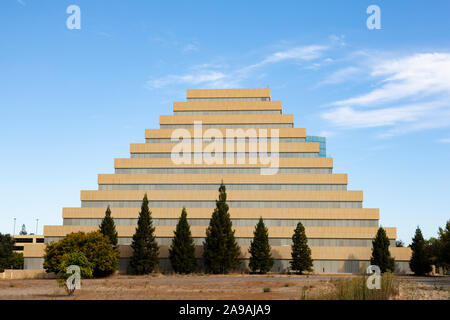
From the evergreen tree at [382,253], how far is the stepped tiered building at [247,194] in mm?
5946

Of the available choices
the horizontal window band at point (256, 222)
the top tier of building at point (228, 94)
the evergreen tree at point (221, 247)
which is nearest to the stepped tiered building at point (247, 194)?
the horizontal window band at point (256, 222)

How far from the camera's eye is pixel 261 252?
76.1 metres

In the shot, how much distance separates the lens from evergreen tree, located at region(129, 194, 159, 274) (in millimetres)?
74938

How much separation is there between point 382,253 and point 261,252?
18.9m

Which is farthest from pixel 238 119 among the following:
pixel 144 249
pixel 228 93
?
pixel 144 249

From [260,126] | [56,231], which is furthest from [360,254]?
[56,231]

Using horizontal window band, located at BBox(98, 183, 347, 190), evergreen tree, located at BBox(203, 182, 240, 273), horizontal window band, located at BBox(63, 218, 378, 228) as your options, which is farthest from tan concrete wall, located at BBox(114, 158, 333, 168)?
evergreen tree, located at BBox(203, 182, 240, 273)

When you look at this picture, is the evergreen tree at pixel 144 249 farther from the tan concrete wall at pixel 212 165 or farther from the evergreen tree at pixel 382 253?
the evergreen tree at pixel 382 253

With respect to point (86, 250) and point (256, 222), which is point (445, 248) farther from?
point (86, 250)

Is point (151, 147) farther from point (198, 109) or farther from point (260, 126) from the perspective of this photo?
point (260, 126)

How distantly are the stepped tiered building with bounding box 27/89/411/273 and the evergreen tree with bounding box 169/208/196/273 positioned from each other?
23.8ft

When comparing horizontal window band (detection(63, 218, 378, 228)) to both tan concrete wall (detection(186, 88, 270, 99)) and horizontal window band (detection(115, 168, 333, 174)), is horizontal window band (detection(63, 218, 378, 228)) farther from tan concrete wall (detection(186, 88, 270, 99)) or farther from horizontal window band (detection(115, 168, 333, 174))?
tan concrete wall (detection(186, 88, 270, 99))

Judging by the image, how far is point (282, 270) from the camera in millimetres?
82500

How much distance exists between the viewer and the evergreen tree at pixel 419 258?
77062 millimetres
